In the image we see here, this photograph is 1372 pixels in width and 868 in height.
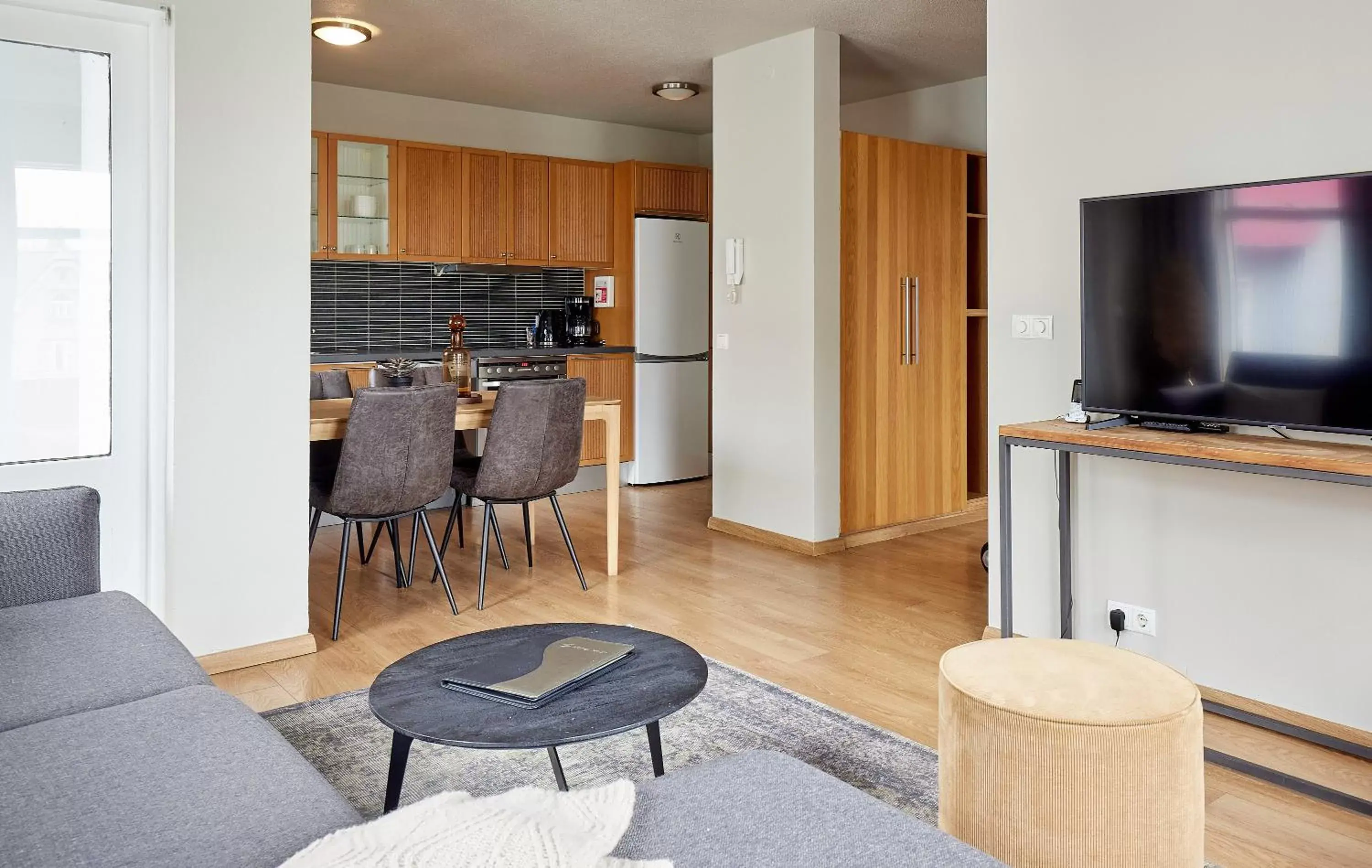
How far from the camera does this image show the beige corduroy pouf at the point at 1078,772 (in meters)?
1.61

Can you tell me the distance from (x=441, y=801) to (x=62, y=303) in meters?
2.61

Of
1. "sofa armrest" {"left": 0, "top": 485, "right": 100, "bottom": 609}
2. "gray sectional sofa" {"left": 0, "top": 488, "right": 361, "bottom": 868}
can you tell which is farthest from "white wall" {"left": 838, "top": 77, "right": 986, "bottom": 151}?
"gray sectional sofa" {"left": 0, "top": 488, "right": 361, "bottom": 868}

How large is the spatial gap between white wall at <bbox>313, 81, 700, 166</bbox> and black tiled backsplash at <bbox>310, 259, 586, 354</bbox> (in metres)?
0.86

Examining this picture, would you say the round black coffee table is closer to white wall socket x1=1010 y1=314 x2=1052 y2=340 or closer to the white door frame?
Answer: the white door frame

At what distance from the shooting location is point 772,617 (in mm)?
3910

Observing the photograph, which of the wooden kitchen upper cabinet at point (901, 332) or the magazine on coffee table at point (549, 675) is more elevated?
the wooden kitchen upper cabinet at point (901, 332)

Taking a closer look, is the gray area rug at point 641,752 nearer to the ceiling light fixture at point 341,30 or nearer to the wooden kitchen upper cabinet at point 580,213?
the ceiling light fixture at point 341,30

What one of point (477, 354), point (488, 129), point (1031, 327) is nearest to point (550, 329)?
point (477, 354)

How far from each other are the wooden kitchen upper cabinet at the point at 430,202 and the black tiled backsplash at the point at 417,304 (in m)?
0.26

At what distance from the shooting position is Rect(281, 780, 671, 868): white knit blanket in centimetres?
100

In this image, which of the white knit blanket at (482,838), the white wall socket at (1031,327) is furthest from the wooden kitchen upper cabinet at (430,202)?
the white knit blanket at (482,838)

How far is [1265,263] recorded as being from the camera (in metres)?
2.53

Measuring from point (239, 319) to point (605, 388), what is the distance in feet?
12.8

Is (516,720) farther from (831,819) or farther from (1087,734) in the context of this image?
(1087,734)
